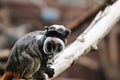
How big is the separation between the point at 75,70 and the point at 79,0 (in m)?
1.26

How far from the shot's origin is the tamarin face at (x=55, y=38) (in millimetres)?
1355

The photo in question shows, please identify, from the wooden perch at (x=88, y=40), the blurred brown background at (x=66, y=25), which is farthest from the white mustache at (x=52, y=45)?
the blurred brown background at (x=66, y=25)

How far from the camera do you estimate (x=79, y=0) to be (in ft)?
20.1

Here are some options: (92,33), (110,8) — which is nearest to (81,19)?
(110,8)

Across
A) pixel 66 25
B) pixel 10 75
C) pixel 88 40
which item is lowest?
pixel 10 75

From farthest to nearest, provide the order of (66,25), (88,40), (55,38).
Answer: (66,25), (88,40), (55,38)

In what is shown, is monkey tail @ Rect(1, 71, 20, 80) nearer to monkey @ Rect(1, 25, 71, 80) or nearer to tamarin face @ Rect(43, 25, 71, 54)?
monkey @ Rect(1, 25, 71, 80)

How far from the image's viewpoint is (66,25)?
428cm

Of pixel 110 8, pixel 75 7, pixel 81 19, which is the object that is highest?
pixel 75 7

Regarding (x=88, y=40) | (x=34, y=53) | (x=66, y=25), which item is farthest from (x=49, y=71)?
(x=66, y=25)

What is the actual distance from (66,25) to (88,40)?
2656mm

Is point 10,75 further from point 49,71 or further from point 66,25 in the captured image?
point 66,25

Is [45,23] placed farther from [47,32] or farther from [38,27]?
[47,32]

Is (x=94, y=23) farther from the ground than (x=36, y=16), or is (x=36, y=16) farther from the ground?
(x=36, y=16)
